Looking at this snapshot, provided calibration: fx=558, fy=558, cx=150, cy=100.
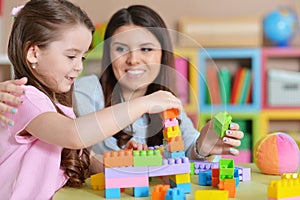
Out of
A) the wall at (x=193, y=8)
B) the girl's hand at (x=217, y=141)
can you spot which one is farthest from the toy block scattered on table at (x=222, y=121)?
the wall at (x=193, y=8)

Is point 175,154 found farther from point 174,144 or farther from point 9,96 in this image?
point 9,96

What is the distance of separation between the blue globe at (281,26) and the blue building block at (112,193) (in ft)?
7.41

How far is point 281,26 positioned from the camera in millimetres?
2963

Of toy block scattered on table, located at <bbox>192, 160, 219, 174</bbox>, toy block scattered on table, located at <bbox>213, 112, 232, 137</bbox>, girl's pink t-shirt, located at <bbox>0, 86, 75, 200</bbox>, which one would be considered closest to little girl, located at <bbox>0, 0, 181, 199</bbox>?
girl's pink t-shirt, located at <bbox>0, 86, 75, 200</bbox>

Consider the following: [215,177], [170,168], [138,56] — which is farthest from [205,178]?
[138,56]

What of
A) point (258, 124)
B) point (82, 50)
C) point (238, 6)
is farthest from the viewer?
point (238, 6)

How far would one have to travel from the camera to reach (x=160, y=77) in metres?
1.07

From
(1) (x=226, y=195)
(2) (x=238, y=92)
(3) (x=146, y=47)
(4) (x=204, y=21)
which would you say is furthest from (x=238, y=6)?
(1) (x=226, y=195)

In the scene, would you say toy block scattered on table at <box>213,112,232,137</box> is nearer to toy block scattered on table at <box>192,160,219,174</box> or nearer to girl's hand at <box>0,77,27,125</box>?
toy block scattered on table at <box>192,160,219,174</box>

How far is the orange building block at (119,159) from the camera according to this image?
0.88m

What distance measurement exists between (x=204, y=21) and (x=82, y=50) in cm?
205

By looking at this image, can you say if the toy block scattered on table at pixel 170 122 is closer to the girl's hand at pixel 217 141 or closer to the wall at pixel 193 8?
the girl's hand at pixel 217 141

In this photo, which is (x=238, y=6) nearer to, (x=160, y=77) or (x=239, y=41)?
(x=239, y=41)

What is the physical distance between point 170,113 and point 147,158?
0.08 m
